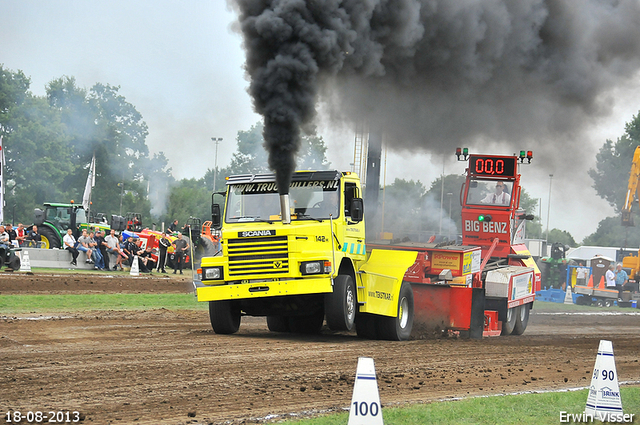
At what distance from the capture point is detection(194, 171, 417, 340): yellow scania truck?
1145 centimetres

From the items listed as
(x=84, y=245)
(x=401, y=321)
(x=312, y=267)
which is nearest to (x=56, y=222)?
(x=84, y=245)

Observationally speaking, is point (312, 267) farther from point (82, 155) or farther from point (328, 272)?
point (82, 155)

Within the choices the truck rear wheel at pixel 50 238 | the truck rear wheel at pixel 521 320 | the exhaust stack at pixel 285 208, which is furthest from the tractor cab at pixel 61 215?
the exhaust stack at pixel 285 208

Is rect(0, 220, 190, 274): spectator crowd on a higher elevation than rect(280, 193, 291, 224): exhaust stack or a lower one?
lower

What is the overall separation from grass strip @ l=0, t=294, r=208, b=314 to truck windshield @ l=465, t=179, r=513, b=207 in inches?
291

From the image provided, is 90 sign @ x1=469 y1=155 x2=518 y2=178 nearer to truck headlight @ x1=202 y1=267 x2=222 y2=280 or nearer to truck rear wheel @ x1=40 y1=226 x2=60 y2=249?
truck headlight @ x1=202 y1=267 x2=222 y2=280

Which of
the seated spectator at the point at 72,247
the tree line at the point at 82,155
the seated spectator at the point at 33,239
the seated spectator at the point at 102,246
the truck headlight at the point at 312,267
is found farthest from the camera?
the tree line at the point at 82,155

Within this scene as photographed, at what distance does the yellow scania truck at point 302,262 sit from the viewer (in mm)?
11453

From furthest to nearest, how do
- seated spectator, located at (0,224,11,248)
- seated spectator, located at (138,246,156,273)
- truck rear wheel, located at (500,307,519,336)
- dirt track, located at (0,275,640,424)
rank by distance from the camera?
seated spectator, located at (138,246,156,273), seated spectator, located at (0,224,11,248), truck rear wheel, located at (500,307,519,336), dirt track, located at (0,275,640,424)

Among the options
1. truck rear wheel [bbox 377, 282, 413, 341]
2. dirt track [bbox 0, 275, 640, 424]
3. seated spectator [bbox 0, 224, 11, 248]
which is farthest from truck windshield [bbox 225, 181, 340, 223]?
seated spectator [bbox 0, 224, 11, 248]

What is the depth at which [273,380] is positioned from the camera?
26.9 ft

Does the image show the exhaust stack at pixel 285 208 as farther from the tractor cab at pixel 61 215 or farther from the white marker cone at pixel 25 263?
the tractor cab at pixel 61 215

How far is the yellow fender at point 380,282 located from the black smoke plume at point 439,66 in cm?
226

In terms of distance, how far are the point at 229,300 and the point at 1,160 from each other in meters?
19.7
